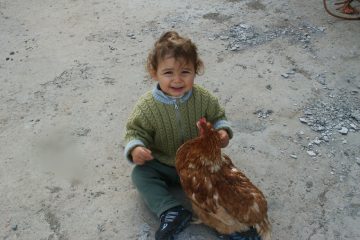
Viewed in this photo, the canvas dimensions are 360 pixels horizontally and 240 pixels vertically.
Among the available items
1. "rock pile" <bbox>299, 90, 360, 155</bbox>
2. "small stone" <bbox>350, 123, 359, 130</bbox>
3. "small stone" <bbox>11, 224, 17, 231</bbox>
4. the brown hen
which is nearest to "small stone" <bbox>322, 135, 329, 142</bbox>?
"rock pile" <bbox>299, 90, 360, 155</bbox>

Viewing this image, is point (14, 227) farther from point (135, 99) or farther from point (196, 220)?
point (135, 99)

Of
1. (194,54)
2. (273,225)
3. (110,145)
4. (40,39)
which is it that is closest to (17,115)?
(110,145)

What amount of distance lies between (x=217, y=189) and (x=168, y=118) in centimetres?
40

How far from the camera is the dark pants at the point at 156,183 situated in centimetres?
185

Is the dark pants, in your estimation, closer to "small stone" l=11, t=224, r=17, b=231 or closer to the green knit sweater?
the green knit sweater

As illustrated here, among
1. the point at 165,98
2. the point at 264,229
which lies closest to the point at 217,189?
the point at 264,229

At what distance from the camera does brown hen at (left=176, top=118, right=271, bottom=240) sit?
163 centimetres

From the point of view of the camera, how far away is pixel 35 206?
196 centimetres

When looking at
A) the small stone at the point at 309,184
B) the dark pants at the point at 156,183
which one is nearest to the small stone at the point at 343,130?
the small stone at the point at 309,184

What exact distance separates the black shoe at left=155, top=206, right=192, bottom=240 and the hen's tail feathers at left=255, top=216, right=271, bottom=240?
33 cm

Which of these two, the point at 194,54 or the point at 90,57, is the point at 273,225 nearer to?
the point at 194,54

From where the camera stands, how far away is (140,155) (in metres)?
1.77

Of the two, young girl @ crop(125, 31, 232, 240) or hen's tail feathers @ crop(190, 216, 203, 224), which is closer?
young girl @ crop(125, 31, 232, 240)

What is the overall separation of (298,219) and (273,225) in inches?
5.0
